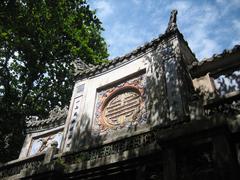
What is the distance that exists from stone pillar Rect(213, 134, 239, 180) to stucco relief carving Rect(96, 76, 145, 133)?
3.87 meters

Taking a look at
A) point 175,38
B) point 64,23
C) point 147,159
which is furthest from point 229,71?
point 64,23

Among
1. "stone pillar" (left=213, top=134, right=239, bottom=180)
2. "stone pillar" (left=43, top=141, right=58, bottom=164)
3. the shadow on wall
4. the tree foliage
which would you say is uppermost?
the tree foliage

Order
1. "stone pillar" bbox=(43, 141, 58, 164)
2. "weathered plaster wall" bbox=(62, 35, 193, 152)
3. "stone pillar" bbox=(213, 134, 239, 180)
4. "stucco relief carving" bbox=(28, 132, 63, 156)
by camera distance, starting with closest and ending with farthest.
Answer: "stone pillar" bbox=(213, 134, 239, 180) → "weathered plaster wall" bbox=(62, 35, 193, 152) → "stone pillar" bbox=(43, 141, 58, 164) → "stucco relief carving" bbox=(28, 132, 63, 156)

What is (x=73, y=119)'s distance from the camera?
41.4 feet

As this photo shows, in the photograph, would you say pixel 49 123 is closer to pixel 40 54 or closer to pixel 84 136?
pixel 84 136

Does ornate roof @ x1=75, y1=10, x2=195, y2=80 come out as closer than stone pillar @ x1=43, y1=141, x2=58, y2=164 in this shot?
No

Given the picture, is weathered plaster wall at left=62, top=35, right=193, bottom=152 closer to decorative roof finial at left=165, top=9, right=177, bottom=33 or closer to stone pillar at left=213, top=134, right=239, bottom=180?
decorative roof finial at left=165, top=9, right=177, bottom=33

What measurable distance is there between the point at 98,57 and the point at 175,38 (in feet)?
33.5

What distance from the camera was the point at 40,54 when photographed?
20.1 metres

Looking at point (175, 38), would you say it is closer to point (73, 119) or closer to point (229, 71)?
point (229, 71)

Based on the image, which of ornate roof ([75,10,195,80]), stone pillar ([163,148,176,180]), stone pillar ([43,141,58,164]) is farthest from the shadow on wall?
stone pillar ([163,148,176,180])

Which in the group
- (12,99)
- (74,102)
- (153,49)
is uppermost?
(12,99)

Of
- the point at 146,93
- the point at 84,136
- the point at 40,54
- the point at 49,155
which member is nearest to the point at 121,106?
the point at 146,93

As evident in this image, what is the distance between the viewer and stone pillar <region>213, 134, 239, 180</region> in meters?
6.38
